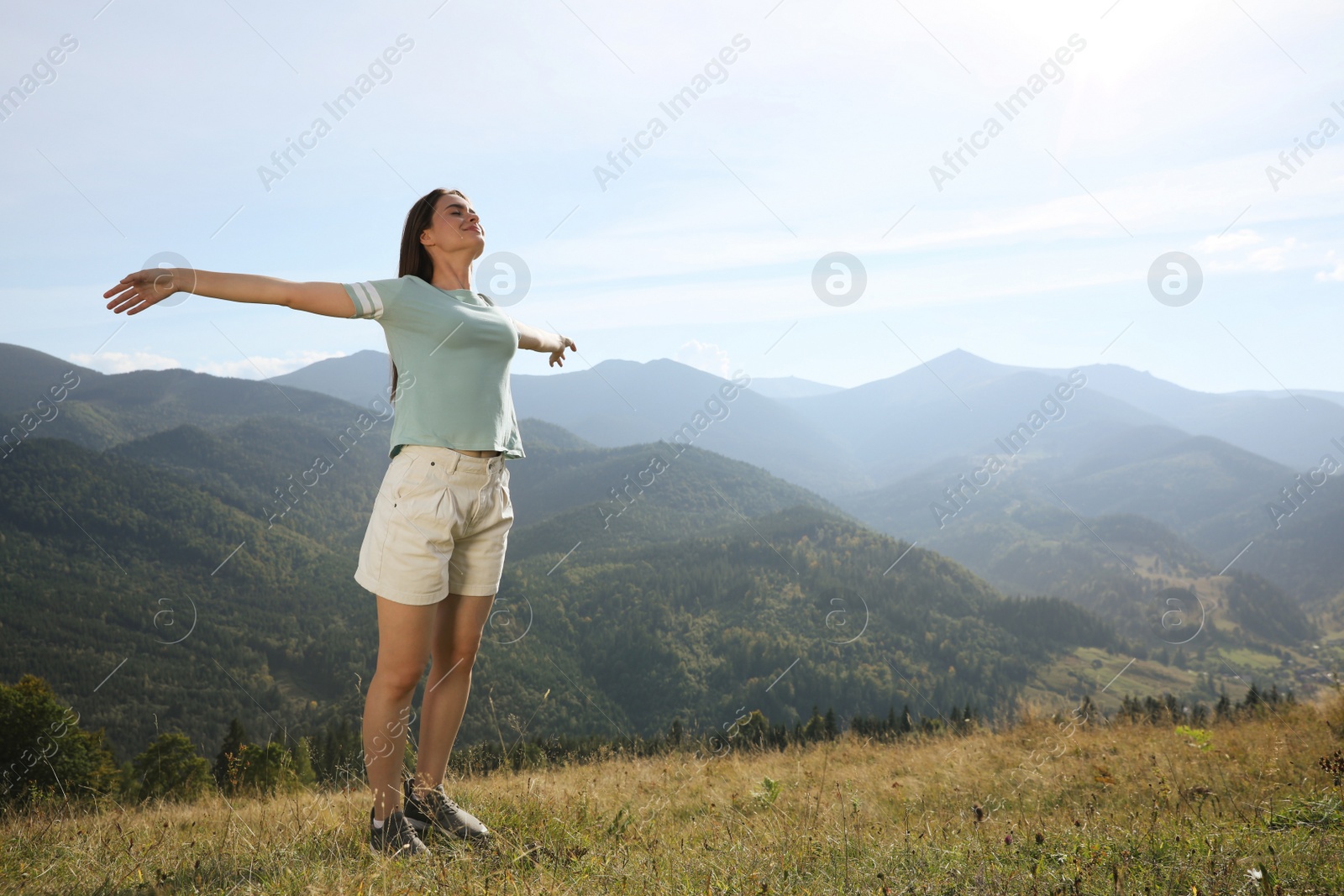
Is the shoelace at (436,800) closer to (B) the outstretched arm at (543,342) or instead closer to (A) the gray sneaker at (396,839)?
(A) the gray sneaker at (396,839)

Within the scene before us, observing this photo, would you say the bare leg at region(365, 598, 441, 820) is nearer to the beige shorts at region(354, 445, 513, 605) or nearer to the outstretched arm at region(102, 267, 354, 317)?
the beige shorts at region(354, 445, 513, 605)

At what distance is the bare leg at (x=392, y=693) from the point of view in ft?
8.70

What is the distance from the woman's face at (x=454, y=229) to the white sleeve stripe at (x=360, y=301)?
0.44 m

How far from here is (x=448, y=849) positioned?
2.81 metres

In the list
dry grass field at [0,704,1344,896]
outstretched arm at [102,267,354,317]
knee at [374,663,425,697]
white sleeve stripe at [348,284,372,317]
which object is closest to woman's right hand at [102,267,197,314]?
outstretched arm at [102,267,354,317]

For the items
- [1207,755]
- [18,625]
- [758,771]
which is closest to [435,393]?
[758,771]

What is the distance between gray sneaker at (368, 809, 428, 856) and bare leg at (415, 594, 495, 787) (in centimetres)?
24

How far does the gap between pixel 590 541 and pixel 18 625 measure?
8249cm

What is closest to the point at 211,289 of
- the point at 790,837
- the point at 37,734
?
the point at 790,837

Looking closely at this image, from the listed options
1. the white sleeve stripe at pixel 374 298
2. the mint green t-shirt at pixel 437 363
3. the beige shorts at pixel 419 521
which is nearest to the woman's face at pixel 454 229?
the mint green t-shirt at pixel 437 363

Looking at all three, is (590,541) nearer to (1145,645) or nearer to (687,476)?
(687,476)

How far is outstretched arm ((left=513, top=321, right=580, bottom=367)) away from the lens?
324cm

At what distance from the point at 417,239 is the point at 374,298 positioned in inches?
18.5

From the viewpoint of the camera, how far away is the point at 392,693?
2719mm
